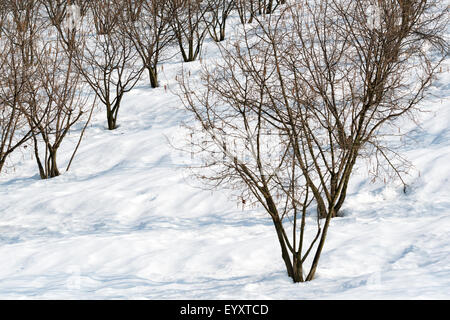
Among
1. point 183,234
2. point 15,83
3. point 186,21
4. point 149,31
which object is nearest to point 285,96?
point 183,234

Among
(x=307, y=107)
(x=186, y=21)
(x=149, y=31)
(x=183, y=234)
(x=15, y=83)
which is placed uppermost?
(x=186, y=21)

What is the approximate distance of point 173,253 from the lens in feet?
23.3

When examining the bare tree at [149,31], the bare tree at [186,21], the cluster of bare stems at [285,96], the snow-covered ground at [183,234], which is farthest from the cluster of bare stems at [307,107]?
the bare tree at [186,21]

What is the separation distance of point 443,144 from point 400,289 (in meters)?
5.29

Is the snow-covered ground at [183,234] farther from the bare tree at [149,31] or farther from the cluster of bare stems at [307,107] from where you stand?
the bare tree at [149,31]

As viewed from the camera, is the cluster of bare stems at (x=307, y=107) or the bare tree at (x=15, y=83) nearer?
the cluster of bare stems at (x=307, y=107)

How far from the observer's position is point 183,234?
7.94 meters

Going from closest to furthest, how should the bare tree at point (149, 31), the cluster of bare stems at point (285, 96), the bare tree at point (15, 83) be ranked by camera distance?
the cluster of bare stems at point (285, 96)
the bare tree at point (15, 83)
the bare tree at point (149, 31)

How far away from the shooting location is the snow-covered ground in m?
5.77

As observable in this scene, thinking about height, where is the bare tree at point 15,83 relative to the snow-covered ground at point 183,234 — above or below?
above

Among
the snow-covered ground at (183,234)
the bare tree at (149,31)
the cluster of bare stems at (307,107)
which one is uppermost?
the bare tree at (149,31)

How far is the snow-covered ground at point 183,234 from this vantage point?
5.77 meters

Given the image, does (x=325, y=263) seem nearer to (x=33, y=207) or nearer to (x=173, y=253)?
(x=173, y=253)

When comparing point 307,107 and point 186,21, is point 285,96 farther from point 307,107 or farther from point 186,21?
point 186,21
